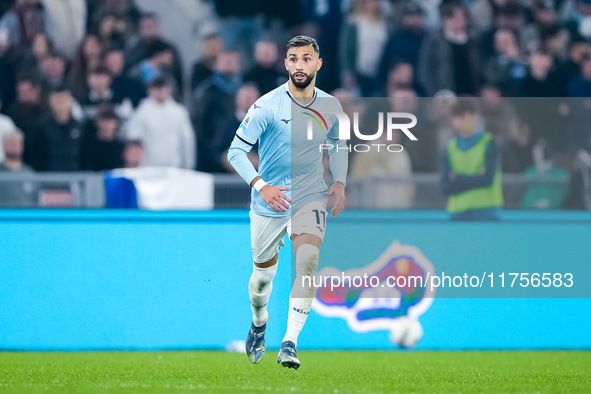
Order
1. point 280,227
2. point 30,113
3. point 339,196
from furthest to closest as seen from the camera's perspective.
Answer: point 30,113 → point 280,227 → point 339,196

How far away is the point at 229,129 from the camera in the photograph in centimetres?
966

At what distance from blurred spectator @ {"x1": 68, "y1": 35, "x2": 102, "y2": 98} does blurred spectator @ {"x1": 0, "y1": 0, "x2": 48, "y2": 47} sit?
67 centimetres

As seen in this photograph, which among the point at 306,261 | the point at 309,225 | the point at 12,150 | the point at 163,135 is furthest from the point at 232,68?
the point at 306,261

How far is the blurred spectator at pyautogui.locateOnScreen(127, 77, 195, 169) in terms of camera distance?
9.71 meters

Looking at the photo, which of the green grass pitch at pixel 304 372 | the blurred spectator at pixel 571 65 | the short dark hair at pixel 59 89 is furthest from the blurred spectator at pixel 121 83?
the blurred spectator at pixel 571 65

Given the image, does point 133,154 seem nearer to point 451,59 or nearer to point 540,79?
point 451,59

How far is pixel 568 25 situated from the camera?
11.5 m

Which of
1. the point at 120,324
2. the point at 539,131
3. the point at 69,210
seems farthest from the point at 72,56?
the point at 539,131

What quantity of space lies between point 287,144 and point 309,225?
58 centimetres

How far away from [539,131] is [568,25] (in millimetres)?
3744

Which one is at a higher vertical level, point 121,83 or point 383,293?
point 121,83

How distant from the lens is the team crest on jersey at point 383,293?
811 centimetres

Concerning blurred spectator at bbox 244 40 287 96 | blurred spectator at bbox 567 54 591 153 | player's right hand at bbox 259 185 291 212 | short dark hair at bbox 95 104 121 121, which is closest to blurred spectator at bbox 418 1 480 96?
blurred spectator at bbox 244 40 287 96

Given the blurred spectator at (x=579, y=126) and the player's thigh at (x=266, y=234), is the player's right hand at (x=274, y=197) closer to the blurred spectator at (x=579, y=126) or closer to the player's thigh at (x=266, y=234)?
the player's thigh at (x=266, y=234)
